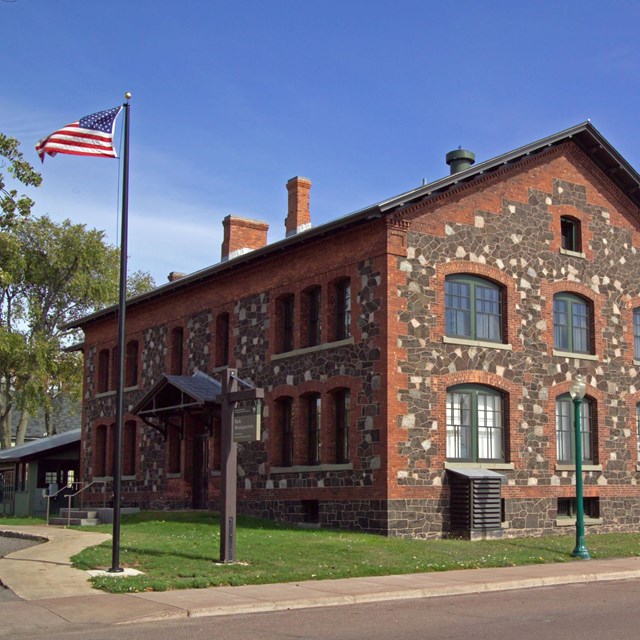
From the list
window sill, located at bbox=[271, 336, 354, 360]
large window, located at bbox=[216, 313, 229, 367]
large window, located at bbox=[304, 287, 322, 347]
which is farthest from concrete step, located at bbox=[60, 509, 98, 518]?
large window, located at bbox=[304, 287, 322, 347]

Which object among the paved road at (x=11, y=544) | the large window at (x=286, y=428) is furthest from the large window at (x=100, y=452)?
the large window at (x=286, y=428)

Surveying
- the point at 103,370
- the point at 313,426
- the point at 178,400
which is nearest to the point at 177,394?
the point at 178,400

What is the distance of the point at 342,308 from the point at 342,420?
2916 millimetres

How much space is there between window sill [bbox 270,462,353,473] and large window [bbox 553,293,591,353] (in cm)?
698

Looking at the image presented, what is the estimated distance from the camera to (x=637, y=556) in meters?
20.6

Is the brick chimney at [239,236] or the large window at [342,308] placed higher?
the brick chimney at [239,236]

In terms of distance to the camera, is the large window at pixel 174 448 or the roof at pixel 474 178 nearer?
the roof at pixel 474 178

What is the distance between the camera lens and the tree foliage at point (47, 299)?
156ft

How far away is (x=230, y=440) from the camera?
57.1ft

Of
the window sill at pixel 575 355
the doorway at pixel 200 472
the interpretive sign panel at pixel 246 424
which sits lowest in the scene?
the doorway at pixel 200 472

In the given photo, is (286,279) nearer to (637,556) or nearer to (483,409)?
(483,409)

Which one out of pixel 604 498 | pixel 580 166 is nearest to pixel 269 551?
pixel 604 498

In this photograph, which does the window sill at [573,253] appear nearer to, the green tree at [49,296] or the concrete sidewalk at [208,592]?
the concrete sidewalk at [208,592]

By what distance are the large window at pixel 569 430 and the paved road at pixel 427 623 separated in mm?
11705
